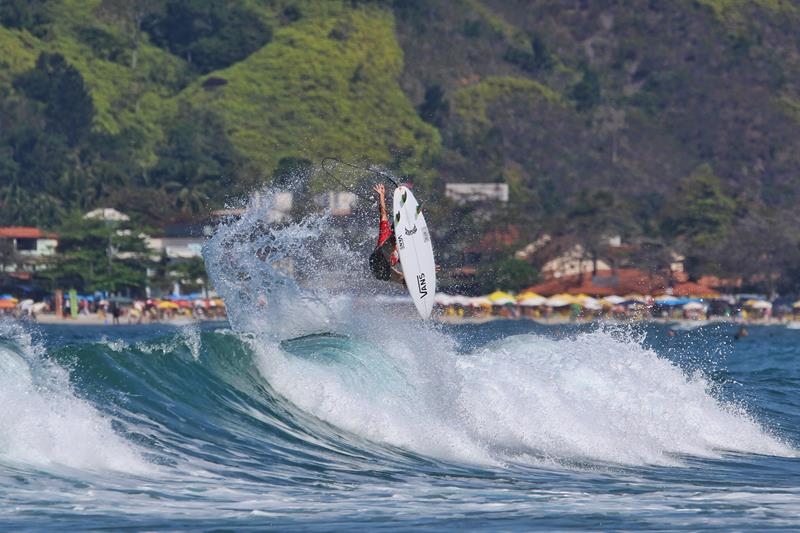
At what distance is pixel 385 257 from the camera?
19.5 m

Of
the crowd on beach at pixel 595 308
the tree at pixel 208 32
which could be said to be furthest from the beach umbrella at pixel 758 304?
the tree at pixel 208 32

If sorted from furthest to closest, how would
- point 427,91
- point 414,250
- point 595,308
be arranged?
point 427,91 → point 595,308 → point 414,250

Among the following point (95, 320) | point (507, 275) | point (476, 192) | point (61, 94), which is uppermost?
point (61, 94)

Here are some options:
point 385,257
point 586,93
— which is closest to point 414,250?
point 385,257

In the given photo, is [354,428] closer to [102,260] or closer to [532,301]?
[532,301]

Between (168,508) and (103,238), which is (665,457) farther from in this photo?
(103,238)

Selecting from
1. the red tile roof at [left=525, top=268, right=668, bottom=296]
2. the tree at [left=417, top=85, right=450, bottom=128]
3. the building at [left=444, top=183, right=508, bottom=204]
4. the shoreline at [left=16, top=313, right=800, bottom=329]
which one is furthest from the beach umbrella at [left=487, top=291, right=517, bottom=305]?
the tree at [left=417, top=85, right=450, bottom=128]

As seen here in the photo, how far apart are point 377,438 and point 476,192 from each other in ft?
259

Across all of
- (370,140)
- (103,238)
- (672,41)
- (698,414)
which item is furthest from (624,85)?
(698,414)

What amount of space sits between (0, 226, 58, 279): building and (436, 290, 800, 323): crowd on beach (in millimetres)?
20150

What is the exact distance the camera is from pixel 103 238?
82812 mm

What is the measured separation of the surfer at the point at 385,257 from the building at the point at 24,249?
64.3 meters

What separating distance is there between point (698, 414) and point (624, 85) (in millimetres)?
156978

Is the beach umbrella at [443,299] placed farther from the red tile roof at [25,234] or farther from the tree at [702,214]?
the tree at [702,214]
